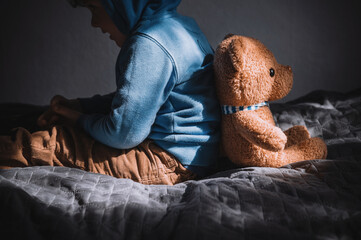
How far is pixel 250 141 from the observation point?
83 centimetres

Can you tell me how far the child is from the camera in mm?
812

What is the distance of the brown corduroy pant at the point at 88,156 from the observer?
87 centimetres

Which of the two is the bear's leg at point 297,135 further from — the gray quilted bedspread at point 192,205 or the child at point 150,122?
the child at point 150,122

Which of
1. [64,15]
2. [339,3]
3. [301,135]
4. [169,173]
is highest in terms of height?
[339,3]

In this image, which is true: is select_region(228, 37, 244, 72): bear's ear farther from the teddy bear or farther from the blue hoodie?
the blue hoodie

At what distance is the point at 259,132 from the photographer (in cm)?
79

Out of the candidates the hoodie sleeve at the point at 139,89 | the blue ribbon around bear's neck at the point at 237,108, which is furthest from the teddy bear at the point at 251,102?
the hoodie sleeve at the point at 139,89

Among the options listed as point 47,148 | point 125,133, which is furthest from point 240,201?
point 47,148

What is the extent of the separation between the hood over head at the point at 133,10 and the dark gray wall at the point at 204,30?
3.06 ft

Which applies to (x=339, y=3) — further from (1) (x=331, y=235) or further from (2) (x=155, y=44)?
(1) (x=331, y=235)

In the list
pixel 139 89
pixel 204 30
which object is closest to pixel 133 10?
pixel 139 89

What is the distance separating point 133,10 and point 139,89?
0.27 meters

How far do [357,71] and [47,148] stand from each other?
1.86 metres

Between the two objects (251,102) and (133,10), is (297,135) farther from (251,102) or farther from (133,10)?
(133,10)
